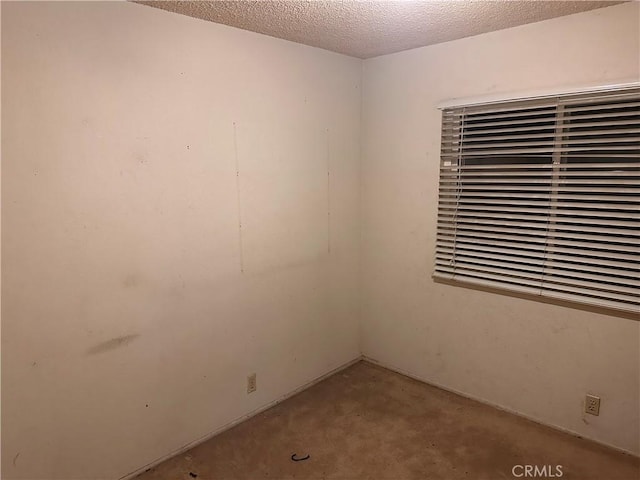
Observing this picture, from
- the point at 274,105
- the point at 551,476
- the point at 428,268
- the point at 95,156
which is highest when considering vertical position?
the point at 274,105

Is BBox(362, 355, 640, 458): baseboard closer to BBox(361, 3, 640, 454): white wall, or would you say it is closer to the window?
BBox(361, 3, 640, 454): white wall

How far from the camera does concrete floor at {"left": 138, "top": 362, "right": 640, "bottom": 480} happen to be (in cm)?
223

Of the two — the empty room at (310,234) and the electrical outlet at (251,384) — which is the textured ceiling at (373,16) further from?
the electrical outlet at (251,384)

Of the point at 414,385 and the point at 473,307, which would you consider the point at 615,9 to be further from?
the point at 414,385

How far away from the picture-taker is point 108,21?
6.17 ft

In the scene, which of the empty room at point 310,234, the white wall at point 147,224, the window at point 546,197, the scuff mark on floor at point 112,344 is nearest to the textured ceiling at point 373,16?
the empty room at point 310,234

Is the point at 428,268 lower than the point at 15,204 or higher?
lower

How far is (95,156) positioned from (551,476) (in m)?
2.84

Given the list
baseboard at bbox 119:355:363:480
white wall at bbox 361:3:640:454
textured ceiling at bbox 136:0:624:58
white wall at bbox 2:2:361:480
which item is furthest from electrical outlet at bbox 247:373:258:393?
textured ceiling at bbox 136:0:624:58

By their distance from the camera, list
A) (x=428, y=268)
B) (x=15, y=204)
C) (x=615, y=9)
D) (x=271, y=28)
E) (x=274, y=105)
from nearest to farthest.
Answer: (x=15, y=204) → (x=615, y=9) → (x=271, y=28) → (x=274, y=105) → (x=428, y=268)

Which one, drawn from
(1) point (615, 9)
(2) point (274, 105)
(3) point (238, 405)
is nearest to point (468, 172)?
(1) point (615, 9)

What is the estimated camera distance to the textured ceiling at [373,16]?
2.02 m

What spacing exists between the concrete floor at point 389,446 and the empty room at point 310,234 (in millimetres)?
16

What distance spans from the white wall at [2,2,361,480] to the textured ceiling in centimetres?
16
